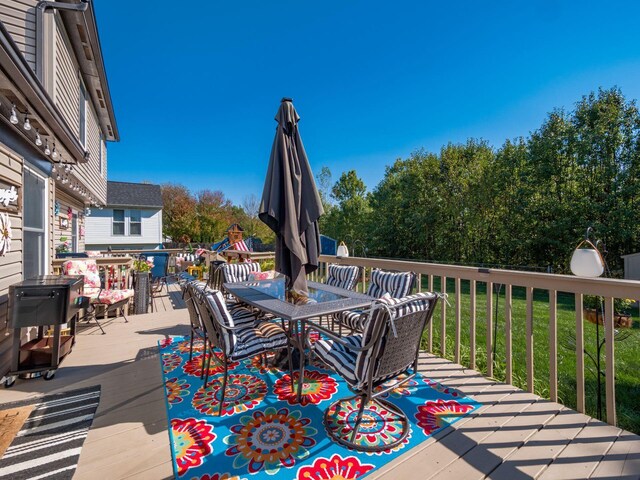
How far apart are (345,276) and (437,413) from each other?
6.82 ft

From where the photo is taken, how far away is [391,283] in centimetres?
344

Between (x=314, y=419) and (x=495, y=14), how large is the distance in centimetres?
886

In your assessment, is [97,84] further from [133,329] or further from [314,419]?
[314,419]

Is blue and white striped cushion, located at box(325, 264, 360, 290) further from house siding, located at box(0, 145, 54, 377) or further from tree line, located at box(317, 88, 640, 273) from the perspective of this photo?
tree line, located at box(317, 88, 640, 273)

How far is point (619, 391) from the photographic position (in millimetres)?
3182

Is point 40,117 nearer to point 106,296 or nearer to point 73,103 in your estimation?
point 106,296

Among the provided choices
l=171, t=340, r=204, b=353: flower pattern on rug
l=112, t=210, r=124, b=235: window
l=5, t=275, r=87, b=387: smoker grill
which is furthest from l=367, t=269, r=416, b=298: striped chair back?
l=112, t=210, r=124, b=235: window

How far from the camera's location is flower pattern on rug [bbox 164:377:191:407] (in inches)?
98.5

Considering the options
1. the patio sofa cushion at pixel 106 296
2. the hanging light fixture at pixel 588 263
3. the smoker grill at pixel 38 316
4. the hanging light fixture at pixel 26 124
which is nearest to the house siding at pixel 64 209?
the patio sofa cushion at pixel 106 296

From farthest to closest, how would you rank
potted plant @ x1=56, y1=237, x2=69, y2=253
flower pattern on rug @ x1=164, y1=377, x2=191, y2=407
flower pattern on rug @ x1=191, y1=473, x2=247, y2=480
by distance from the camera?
potted plant @ x1=56, y1=237, x2=69, y2=253 → flower pattern on rug @ x1=164, y1=377, x2=191, y2=407 → flower pattern on rug @ x1=191, y1=473, x2=247, y2=480

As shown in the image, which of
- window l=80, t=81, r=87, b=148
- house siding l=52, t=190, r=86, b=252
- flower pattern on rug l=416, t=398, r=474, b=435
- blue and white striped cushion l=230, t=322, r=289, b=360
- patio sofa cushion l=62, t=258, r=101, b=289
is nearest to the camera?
flower pattern on rug l=416, t=398, r=474, b=435

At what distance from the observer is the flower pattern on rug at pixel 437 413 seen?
82.8 inches

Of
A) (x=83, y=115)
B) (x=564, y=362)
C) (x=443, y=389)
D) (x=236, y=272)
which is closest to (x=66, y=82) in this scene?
(x=83, y=115)

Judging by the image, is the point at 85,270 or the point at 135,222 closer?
the point at 85,270
